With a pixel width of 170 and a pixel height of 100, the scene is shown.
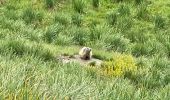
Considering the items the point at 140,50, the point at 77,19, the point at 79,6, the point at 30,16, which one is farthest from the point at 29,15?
the point at 140,50

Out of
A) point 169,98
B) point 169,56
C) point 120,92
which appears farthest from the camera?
point 169,56

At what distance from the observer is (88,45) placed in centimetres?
1316

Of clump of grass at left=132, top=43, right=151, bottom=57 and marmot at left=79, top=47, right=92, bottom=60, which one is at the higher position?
marmot at left=79, top=47, right=92, bottom=60

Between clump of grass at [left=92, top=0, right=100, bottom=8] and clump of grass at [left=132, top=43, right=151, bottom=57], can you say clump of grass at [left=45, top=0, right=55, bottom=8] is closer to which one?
clump of grass at [left=92, top=0, right=100, bottom=8]

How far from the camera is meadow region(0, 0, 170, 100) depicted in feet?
18.8

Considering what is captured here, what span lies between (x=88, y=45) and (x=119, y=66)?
293 centimetres

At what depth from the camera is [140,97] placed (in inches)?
250

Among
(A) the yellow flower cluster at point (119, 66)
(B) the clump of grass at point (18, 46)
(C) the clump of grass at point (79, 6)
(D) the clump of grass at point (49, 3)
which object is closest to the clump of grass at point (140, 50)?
(A) the yellow flower cluster at point (119, 66)

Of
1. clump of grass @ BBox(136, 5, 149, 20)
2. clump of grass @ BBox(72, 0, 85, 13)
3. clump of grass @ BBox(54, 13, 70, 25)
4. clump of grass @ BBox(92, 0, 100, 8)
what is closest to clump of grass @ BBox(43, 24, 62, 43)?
clump of grass @ BBox(54, 13, 70, 25)

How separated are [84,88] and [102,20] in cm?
971

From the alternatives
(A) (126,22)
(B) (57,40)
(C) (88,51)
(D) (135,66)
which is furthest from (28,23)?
(D) (135,66)

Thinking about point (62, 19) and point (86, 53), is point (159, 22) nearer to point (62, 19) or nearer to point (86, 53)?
point (62, 19)

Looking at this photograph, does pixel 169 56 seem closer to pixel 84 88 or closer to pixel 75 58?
pixel 75 58

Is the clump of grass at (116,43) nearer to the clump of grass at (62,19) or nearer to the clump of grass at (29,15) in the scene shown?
the clump of grass at (62,19)
